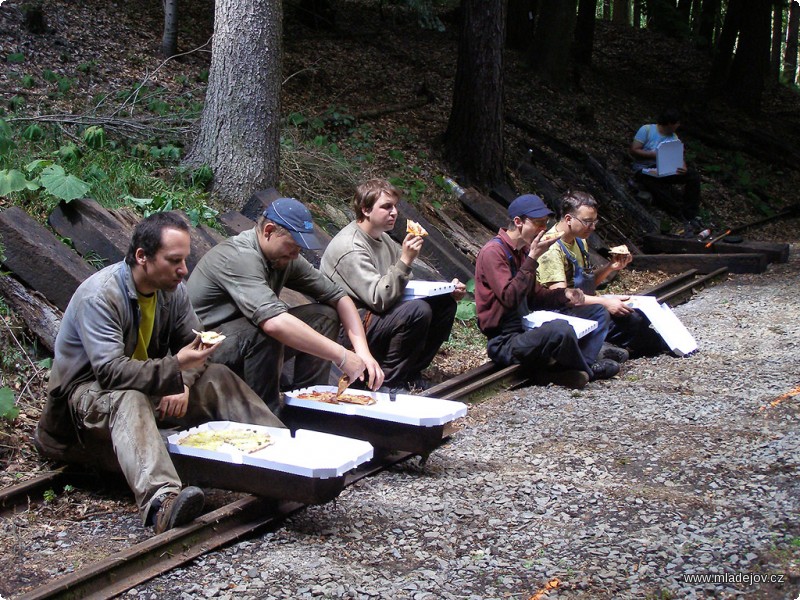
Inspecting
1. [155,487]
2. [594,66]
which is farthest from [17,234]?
[594,66]

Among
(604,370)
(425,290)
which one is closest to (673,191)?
(604,370)

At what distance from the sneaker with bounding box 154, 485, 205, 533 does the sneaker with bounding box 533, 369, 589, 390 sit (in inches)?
143

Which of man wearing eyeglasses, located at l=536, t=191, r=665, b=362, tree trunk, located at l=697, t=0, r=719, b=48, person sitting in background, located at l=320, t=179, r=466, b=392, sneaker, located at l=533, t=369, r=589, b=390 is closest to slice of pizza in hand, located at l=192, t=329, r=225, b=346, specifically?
person sitting in background, located at l=320, t=179, r=466, b=392

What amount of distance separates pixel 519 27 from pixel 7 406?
1708 centimetres

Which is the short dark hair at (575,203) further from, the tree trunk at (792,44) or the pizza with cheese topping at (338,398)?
the tree trunk at (792,44)

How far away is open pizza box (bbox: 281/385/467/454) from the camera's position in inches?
199

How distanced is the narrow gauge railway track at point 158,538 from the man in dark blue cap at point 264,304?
71 centimetres

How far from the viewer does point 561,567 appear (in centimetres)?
396

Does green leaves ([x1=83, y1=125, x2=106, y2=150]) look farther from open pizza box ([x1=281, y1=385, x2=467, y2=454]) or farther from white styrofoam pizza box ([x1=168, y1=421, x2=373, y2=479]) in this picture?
white styrofoam pizza box ([x1=168, y1=421, x2=373, y2=479])

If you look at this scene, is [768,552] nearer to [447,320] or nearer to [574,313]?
[447,320]

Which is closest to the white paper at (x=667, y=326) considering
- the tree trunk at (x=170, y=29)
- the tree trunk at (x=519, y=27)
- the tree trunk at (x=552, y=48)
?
the tree trunk at (x=170, y=29)

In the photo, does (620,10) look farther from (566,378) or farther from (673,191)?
(566,378)

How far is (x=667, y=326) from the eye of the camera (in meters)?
7.94

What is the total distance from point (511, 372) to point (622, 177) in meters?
8.75
